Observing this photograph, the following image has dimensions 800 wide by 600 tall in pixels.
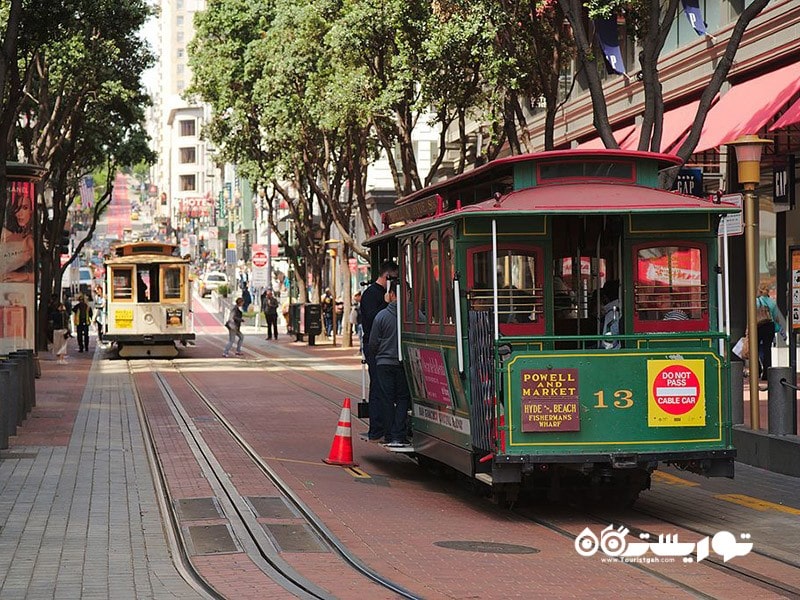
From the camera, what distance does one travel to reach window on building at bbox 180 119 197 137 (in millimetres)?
186375

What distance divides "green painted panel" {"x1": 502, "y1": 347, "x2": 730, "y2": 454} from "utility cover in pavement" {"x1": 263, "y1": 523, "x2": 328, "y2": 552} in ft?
5.98

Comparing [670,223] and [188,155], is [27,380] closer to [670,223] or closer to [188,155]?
[670,223]

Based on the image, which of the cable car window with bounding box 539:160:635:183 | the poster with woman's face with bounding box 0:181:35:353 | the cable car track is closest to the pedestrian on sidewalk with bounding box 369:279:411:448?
the cable car track

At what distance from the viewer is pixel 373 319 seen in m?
16.7

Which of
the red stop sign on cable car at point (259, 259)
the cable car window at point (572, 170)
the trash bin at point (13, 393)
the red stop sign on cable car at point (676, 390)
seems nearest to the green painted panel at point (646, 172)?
the cable car window at point (572, 170)

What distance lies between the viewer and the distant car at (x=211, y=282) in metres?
104

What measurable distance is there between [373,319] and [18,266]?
1419cm

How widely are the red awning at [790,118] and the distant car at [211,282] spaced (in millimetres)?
82116

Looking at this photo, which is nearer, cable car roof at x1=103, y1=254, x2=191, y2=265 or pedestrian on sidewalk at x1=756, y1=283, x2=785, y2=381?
pedestrian on sidewalk at x1=756, y1=283, x2=785, y2=381

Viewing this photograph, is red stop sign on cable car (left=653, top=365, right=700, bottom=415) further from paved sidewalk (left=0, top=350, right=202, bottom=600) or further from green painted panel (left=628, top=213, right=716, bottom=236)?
paved sidewalk (left=0, top=350, right=202, bottom=600)

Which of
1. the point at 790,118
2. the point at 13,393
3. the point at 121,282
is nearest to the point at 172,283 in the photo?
the point at 121,282

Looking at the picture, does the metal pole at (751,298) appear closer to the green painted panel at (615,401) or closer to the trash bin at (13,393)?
the green painted panel at (615,401)

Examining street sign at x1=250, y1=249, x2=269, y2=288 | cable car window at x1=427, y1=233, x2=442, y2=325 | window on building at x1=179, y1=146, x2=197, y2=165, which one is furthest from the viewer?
window on building at x1=179, y1=146, x2=197, y2=165

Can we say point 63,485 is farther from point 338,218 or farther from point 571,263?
point 338,218
